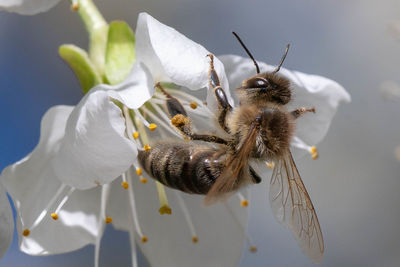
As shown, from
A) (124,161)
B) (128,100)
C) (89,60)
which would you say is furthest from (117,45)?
(124,161)

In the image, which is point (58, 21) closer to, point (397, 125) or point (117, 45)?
point (397, 125)

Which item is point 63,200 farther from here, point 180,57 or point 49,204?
point 180,57

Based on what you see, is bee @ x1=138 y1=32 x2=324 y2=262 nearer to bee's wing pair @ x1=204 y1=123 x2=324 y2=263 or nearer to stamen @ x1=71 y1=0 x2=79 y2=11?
bee's wing pair @ x1=204 y1=123 x2=324 y2=263

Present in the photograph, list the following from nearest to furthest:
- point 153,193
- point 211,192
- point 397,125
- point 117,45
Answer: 1. point 211,192
2. point 117,45
3. point 153,193
4. point 397,125

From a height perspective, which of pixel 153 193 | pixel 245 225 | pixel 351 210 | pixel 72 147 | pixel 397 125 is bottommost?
pixel 351 210

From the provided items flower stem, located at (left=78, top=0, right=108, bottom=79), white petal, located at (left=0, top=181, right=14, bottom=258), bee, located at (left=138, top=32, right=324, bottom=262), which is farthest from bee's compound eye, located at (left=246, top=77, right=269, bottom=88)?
white petal, located at (left=0, top=181, right=14, bottom=258)
